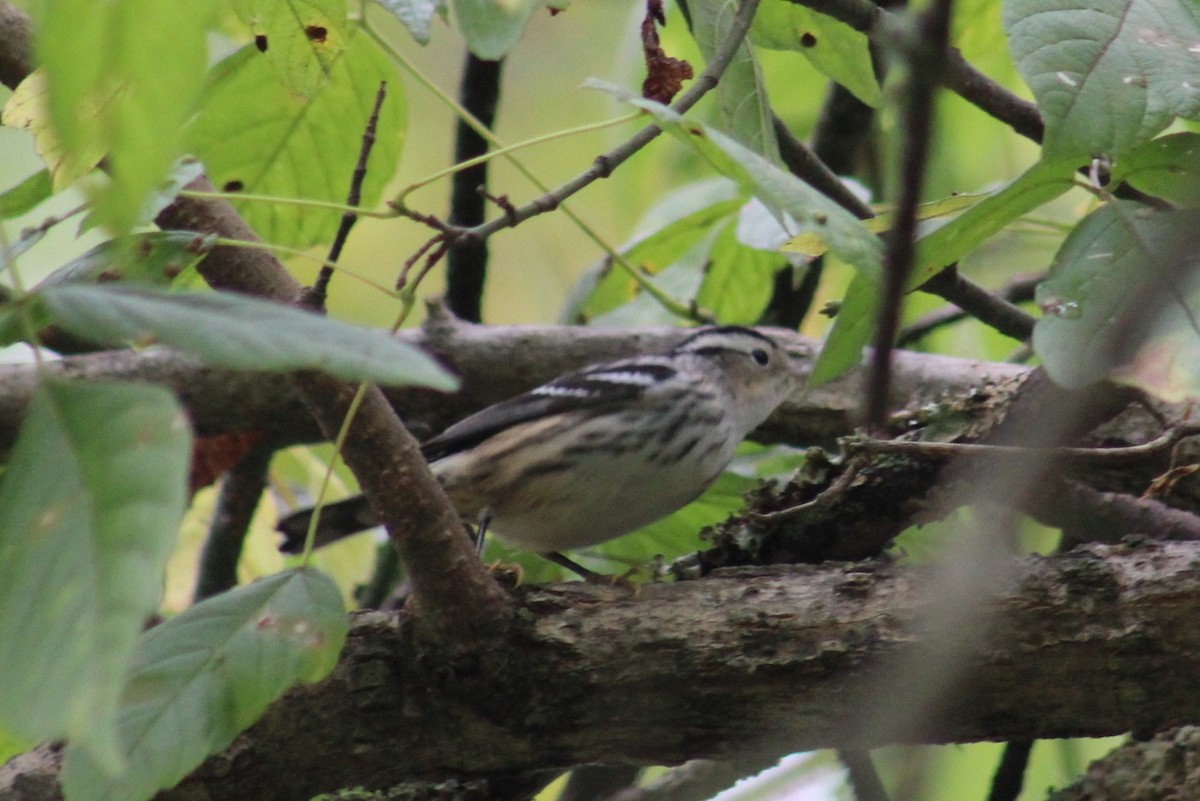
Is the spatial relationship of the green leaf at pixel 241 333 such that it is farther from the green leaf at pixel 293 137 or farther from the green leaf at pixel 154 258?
the green leaf at pixel 293 137

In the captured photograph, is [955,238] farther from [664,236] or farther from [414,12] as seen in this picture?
[664,236]

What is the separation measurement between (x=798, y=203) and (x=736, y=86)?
97 centimetres

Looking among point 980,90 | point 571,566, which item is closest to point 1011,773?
point 571,566

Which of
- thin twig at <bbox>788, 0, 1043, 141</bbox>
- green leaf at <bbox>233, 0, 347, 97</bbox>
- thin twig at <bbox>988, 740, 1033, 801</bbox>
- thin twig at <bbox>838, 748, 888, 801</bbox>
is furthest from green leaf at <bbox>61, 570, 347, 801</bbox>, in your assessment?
thin twig at <bbox>988, 740, 1033, 801</bbox>

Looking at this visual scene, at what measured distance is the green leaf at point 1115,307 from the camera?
176 centimetres

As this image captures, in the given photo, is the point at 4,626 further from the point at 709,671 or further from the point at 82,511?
the point at 709,671

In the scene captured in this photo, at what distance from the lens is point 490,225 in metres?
2.26

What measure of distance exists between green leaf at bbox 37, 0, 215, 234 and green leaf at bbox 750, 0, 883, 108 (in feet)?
6.52

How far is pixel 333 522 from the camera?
4.32m

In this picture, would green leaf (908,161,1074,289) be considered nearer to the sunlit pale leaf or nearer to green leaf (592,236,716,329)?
the sunlit pale leaf

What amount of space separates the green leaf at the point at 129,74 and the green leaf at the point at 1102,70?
52.1 inches

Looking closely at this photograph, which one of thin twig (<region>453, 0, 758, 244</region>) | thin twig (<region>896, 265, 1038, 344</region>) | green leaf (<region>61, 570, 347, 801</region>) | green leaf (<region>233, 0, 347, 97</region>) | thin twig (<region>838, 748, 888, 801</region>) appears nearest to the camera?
thin twig (<region>838, 748, 888, 801</region>)

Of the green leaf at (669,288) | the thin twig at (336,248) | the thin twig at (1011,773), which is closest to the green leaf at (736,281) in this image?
the green leaf at (669,288)

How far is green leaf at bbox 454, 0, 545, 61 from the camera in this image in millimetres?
2088
